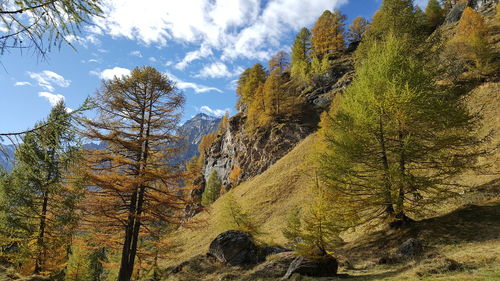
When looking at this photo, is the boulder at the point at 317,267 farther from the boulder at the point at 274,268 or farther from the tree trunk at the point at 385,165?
the tree trunk at the point at 385,165

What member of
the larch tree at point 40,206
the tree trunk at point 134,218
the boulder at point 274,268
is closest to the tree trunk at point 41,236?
the larch tree at point 40,206

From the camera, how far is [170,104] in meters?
14.9

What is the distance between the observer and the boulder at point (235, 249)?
55.2 feet

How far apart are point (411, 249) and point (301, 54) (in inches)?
2695

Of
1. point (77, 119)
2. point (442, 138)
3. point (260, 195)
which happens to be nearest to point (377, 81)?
point (442, 138)

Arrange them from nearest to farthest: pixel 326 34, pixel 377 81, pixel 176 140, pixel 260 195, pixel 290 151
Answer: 1. pixel 377 81
2. pixel 176 140
3. pixel 260 195
4. pixel 290 151
5. pixel 326 34

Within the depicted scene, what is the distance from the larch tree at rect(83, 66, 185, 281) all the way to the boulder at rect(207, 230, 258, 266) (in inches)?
186

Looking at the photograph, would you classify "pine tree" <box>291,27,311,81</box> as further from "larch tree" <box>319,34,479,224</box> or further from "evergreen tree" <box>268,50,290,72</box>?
"larch tree" <box>319,34,479,224</box>

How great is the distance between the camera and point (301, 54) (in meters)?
73.0

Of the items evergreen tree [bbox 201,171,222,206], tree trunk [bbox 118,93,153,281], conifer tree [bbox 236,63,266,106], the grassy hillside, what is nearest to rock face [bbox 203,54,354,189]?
evergreen tree [bbox 201,171,222,206]

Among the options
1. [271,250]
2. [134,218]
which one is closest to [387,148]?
[271,250]

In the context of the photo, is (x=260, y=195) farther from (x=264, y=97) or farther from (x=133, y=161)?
(x=133, y=161)

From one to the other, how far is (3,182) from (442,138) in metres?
23.3

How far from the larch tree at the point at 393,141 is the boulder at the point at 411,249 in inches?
63.5
